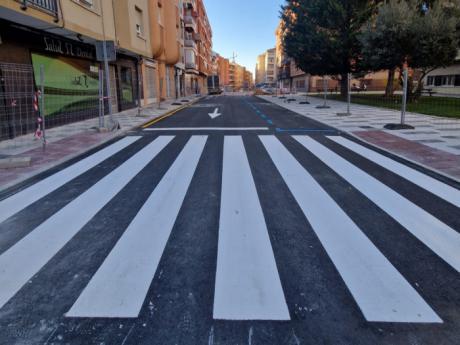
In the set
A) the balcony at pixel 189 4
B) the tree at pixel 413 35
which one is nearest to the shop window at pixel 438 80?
the tree at pixel 413 35

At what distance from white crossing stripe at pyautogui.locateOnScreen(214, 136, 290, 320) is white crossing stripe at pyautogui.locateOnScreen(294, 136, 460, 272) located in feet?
5.68

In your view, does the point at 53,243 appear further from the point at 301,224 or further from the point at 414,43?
the point at 414,43

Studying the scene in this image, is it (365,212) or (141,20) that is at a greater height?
(141,20)

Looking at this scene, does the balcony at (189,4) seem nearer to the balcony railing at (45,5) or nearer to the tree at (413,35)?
the tree at (413,35)

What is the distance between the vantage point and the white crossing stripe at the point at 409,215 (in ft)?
11.0

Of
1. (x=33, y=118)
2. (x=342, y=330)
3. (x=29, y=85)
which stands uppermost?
(x=29, y=85)

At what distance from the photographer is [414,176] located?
5848 mm

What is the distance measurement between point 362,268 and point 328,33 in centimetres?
3089

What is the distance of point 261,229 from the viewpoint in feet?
12.4

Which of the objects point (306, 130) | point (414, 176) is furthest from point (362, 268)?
point (306, 130)

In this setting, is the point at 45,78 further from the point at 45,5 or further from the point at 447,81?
the point at 447,81

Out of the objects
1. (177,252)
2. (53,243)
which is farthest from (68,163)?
(177,252)

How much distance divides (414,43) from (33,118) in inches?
803

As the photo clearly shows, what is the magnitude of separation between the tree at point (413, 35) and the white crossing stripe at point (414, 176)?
47.4 feet
